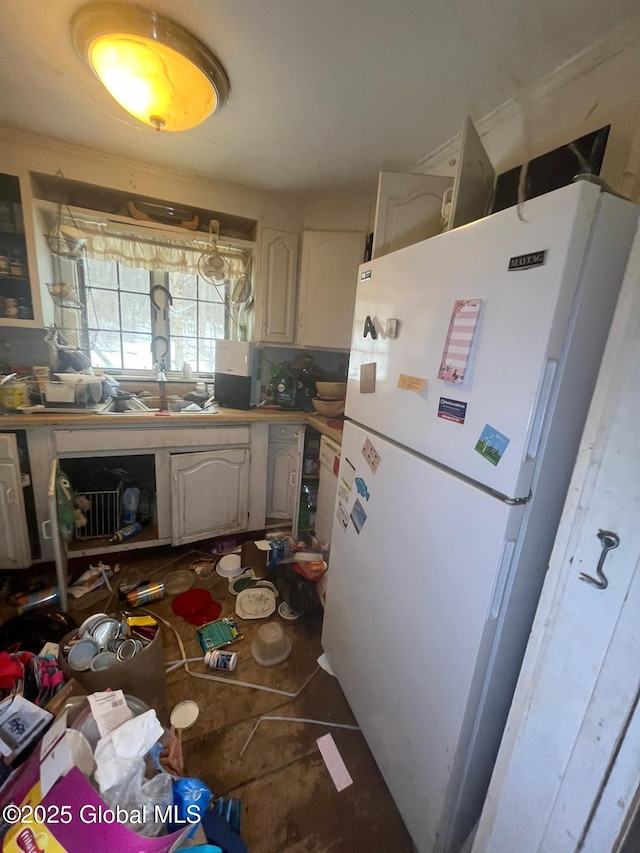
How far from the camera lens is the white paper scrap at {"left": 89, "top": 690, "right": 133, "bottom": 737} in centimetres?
83

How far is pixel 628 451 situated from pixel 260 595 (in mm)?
1753

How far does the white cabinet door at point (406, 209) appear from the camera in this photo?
49.1 inches

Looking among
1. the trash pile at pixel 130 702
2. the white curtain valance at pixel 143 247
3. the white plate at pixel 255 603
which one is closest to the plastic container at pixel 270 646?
the trash pile at pixel 130 702

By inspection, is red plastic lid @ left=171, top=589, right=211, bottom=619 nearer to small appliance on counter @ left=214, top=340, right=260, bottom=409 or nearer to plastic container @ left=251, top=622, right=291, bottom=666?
plastic container @ left=251, top=622, right=291, bottom=666

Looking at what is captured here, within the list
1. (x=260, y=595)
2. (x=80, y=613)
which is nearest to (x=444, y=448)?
(x=260, y=595)

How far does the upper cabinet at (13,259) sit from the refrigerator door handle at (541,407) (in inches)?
91.3

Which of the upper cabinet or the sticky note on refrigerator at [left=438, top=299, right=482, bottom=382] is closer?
the sticky note on refrigerator at [left=438, top=299, right=482, bottom=382]

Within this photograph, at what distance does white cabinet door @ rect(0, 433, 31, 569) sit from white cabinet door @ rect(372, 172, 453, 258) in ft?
6.11

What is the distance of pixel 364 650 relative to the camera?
3.78 ft

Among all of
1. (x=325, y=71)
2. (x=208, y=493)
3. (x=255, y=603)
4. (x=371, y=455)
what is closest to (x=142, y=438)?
(x=208, y=493)

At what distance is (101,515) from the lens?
2.06 metres

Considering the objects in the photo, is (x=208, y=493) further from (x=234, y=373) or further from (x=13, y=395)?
(x=13, y=395)

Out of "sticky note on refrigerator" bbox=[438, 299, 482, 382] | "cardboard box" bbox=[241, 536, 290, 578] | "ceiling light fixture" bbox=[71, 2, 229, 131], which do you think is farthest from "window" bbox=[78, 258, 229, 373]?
"sticky note on refrigerator" bbox=[438, 299, 482, 382]

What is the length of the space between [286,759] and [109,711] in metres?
0.65
